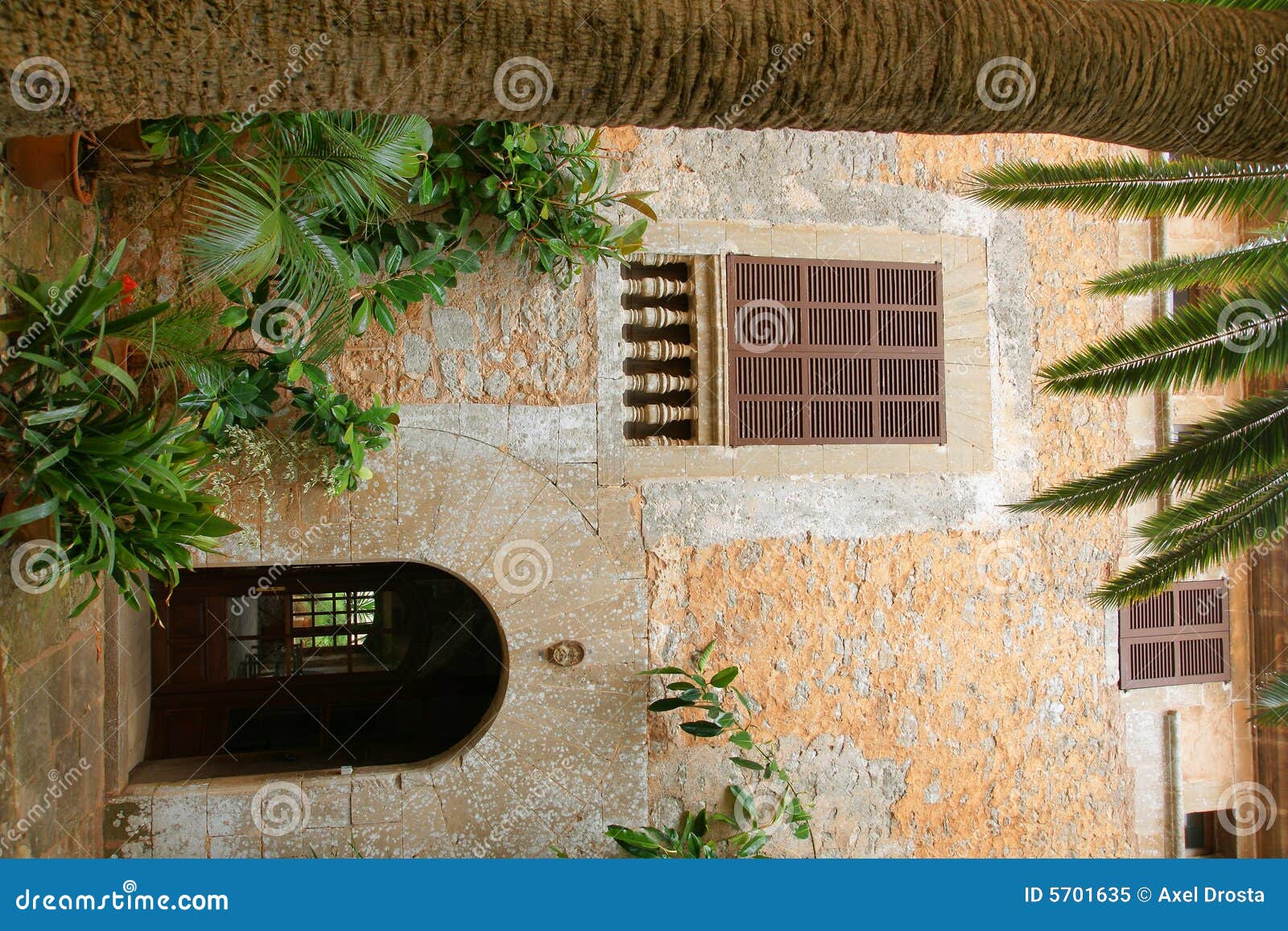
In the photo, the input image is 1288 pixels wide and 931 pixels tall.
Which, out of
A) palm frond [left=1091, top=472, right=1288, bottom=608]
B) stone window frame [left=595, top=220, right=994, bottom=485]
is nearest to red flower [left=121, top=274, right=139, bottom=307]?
stone window frame [left=595, top=220, right=994, bottom=485]

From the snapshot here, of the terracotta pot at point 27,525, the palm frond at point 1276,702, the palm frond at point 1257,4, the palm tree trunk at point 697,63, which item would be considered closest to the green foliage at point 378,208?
the terracotta pot at point 27,525

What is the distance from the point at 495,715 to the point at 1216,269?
3.73 meters

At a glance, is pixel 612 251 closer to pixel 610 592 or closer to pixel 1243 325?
pixel 610 592

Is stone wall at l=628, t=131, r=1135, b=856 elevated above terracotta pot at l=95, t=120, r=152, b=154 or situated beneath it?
situated beneath

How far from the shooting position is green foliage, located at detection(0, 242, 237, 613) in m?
3.03

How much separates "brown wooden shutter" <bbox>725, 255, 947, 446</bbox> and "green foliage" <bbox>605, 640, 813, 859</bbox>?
1.23m

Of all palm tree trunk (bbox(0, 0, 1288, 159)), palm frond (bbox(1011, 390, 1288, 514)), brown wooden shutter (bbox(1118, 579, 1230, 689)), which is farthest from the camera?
brown wooden shutter (bbox(1118, 579, 1230, 689))

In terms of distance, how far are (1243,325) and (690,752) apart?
9.91ft

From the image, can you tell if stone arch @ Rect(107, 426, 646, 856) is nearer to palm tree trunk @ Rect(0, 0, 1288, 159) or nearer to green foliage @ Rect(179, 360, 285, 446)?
green foliage @ Rect(179, 360, 285, 446)

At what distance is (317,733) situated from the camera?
623 centimetres

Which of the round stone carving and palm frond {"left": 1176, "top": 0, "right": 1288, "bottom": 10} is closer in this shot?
palm frond {"left": 1176, "top": 0, "right": 1288, "bottom": 10}

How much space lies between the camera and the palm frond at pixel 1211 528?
372 centimetres

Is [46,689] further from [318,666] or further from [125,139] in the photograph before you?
[318,666]

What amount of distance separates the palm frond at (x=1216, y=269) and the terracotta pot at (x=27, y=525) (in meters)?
4.33
